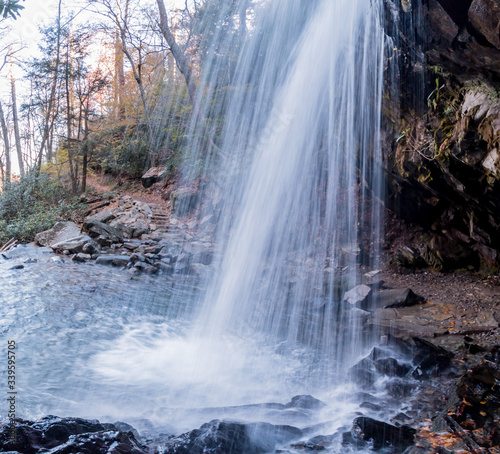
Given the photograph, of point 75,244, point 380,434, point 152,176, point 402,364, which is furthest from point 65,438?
point 152,176

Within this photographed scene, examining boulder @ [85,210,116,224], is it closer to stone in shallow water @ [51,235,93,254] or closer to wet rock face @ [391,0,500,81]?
stone in shallow water @ [51,235,93,254]

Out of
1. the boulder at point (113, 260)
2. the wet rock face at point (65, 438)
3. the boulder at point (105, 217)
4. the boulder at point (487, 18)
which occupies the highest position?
the boulder at point (487, 18)

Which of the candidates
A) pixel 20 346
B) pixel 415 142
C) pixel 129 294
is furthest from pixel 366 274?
pixel 20 346

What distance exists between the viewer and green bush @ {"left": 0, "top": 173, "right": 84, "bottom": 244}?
14000mm

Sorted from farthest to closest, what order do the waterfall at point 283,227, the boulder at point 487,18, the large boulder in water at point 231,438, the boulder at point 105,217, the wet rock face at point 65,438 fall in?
the boulder at point 105,217, the waterfall at point 283,227, the boulder at point 487,18, the large boulder in water at point 231,438, the wet rock face at point 65,438

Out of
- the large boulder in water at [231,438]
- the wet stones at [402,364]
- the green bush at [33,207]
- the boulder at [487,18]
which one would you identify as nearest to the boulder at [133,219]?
the green bush at [33,207]

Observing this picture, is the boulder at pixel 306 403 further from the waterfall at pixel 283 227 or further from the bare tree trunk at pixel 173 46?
the bare tree trunk at pixel 173 46

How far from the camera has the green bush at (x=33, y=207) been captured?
14000 mm

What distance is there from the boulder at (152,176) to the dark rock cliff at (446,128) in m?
13.2

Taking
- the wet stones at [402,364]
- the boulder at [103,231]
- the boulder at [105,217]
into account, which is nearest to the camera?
the wet stones at [402,364]

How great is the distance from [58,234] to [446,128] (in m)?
13.4

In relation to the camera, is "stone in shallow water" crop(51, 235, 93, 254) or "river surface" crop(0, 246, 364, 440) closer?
"river surface" crop(0, 246, 364, 440)

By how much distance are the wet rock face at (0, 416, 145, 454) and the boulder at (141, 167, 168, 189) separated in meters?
16.1

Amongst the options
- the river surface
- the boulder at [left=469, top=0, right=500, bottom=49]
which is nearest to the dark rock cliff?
the boulder at [left=469, top=0, right=500, bottom=49]
